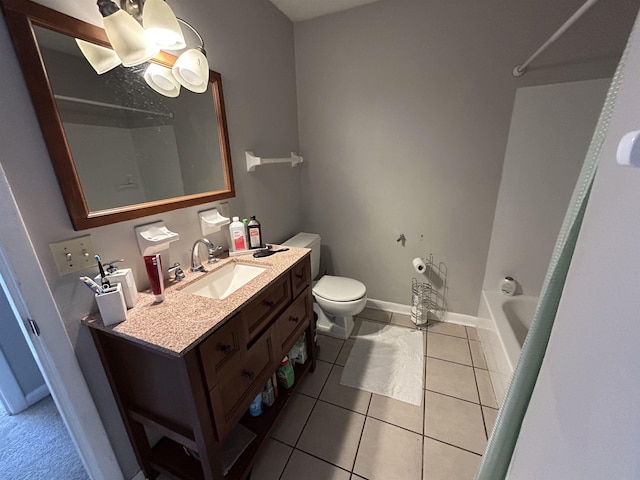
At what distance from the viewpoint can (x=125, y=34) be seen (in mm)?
842

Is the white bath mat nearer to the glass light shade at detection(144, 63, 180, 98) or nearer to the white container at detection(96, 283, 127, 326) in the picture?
the white container at detection(96, 283, 127, 326)

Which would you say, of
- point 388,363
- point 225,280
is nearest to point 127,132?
point 225,280

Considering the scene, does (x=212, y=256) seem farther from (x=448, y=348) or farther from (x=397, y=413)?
(x=448, y=348)

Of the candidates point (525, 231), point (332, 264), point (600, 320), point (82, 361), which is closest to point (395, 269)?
point (332, 264)

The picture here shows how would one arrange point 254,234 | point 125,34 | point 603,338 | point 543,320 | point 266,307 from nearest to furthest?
1. point 603,338
2. point 543,320
3. point 125,34
4. point 266,307
5. point 254,234

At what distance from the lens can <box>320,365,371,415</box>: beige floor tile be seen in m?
1.55

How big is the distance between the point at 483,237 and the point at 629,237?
69.5 inches

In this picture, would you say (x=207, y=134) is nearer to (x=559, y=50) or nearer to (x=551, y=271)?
(x=551, y=271)

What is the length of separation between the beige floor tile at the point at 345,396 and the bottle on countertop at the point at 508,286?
129cm

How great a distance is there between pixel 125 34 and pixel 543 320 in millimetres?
1480

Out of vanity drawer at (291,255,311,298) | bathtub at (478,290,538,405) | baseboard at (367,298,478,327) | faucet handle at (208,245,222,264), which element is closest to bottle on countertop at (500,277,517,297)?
bathtub at (478,290,538,405)

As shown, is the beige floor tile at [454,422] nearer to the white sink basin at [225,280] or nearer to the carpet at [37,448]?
the white sink basin at [225,280]

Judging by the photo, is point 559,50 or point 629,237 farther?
point 559,50

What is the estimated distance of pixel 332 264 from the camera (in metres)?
2.53
